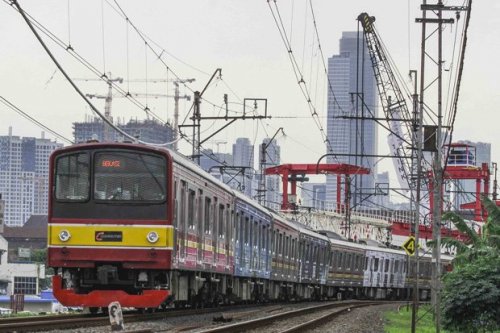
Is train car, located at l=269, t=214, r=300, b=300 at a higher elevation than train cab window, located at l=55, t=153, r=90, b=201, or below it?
below

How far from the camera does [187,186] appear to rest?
76.3 feet

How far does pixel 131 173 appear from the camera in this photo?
21703 mm

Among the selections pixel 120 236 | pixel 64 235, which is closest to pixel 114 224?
pixel 120 236

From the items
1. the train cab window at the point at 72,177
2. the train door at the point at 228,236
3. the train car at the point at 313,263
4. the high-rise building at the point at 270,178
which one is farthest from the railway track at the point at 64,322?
the high-rise building at the point at 270,178

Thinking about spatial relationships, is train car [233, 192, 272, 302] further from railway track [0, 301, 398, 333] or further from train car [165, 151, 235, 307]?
railway track [0, 301, 398, 333]

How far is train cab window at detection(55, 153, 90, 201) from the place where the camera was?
71.1 ft

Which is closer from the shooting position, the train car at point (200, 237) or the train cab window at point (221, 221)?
the train car at point (200, 237)

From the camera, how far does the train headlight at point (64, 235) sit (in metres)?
21.5

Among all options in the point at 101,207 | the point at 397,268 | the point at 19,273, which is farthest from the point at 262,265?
the point at 19,273

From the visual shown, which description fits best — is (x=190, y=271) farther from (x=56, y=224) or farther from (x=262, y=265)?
(x=262, y=265)

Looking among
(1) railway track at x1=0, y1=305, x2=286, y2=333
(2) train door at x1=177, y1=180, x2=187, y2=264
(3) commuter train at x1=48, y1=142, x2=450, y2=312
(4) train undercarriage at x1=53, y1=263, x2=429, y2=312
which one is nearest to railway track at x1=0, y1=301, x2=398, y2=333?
(1) railway track at x1=0, y1=305, x2=286, y2=333

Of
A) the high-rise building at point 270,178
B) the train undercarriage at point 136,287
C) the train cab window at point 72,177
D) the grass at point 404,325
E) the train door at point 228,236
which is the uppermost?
the high-rise building at point 270,178

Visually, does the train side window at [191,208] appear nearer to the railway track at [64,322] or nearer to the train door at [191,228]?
the train door at [191,228]

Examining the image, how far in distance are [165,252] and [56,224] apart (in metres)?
2.06
